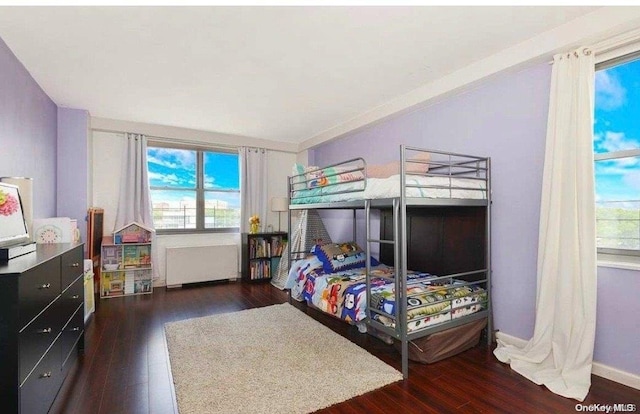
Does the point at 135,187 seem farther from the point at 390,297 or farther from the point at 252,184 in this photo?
the point at 390,297

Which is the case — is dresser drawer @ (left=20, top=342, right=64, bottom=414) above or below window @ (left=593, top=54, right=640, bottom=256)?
below

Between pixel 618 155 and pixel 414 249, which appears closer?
pixel 618 155

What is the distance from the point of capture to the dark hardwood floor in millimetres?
1809

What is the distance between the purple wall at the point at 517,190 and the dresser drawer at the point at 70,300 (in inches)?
127

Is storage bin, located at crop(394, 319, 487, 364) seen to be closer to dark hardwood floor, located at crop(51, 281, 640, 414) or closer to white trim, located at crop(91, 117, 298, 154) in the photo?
dark hardwood floor, located at crop(51, 281, 640, 414)

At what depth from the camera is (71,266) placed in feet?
7.14

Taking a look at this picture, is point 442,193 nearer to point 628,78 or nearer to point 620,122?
point 620,122

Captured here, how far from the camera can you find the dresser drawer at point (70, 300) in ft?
6.48

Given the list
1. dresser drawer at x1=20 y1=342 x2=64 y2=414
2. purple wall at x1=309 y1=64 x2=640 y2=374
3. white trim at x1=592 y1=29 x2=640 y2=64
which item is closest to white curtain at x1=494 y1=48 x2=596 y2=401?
white trim at x1=592 y1=29 x2=640 y2=64

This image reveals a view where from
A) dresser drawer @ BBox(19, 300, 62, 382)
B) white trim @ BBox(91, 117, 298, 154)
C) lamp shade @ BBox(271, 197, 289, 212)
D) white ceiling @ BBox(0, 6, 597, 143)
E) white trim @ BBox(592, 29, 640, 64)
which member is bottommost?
dresser drawer @ BBox(19, 300, 62, 382)

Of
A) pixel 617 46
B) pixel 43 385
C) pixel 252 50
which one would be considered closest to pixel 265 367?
pixel 43 385

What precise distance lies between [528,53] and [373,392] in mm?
2644

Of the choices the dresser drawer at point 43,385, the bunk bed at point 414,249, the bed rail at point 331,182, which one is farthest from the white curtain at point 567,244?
the dresser drawer at point 43,385

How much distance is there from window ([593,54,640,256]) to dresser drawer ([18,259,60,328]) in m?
3.40
